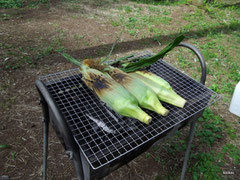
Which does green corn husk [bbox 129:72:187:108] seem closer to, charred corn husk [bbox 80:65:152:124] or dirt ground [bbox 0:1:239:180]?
charred corn husk [bbox 80:65:152:124]

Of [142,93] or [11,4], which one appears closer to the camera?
[142,93]

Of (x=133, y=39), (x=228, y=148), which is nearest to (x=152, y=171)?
(x=228, y=148)

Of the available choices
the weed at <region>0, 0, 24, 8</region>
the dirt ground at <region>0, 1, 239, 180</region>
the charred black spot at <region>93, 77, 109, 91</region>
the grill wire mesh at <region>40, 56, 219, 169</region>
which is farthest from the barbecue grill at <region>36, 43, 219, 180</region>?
the weed at <region>0, 0, 24, 8</region>

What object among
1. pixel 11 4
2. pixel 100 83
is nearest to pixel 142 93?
pixel 100 83

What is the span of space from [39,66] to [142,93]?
2.83 m

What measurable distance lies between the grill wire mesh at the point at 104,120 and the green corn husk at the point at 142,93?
75 mm

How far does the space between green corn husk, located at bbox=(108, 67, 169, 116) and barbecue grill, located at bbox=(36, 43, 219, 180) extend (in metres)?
0.07

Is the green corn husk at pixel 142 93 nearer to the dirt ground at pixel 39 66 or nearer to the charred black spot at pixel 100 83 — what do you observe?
the charred black spot at pixel 100 83

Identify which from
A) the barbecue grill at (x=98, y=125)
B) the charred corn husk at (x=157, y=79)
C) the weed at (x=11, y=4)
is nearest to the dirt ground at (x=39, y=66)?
the weed at (x=11, y=4)

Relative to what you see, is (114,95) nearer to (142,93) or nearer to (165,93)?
(142,93)

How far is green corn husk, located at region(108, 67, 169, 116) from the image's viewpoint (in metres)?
1.29

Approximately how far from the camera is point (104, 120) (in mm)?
1305

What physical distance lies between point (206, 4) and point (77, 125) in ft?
23.9

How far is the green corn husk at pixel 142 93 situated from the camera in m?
1.29
